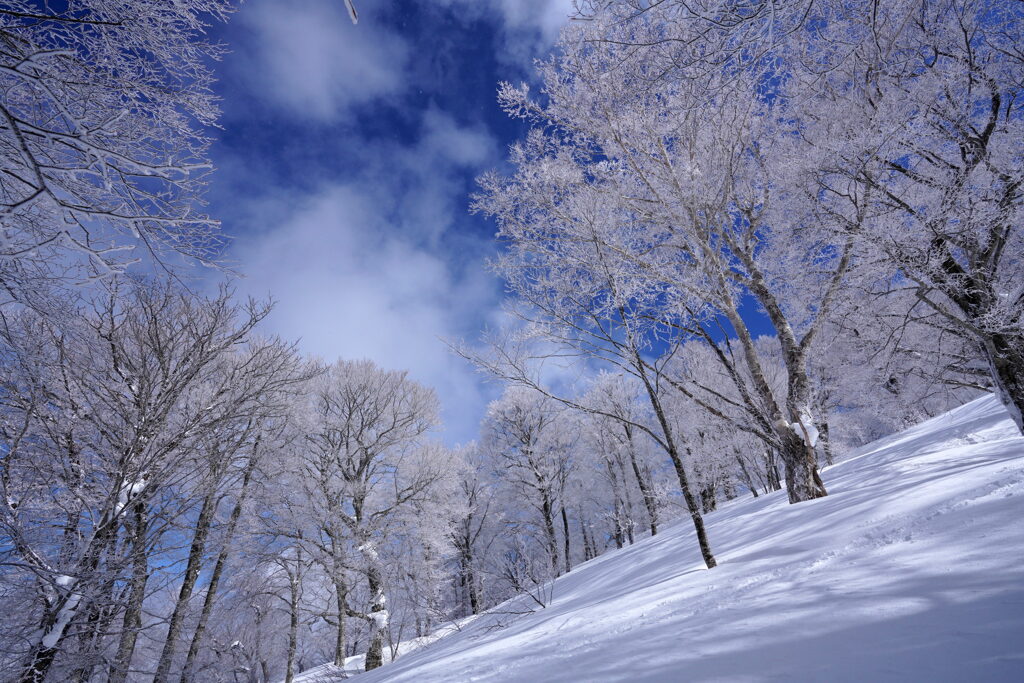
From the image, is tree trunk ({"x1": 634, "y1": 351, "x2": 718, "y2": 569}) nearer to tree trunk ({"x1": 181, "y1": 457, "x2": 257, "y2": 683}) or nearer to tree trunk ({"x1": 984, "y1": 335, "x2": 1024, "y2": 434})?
tree trunk ({"x1": 984, "y1": 335, "x2": 1024, "y2": 434})

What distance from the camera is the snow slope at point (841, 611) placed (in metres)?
1.27

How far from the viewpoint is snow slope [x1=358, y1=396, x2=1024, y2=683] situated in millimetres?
1268

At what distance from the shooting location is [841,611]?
1.69 meters

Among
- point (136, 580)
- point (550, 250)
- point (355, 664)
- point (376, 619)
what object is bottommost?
point (355, 664)

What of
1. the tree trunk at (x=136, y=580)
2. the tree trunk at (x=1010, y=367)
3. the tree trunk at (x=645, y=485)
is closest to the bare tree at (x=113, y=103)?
the tree trunk at (x=136, y=580)

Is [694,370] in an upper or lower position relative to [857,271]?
upper

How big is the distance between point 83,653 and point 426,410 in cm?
1089

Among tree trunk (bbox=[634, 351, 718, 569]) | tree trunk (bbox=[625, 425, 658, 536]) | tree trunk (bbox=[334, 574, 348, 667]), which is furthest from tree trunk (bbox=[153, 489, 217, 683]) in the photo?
tree trunk (bbox=[625, 425, 658, 536])

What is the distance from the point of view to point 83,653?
348 centimetres

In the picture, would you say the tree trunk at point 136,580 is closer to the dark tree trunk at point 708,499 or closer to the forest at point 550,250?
the forest at point 550,250

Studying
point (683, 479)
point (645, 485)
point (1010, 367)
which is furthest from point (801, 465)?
point (645, 485)

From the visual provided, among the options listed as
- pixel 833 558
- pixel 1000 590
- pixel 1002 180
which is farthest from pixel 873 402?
pixel 1000 590

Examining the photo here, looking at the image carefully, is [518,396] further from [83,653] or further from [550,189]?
[83,653]

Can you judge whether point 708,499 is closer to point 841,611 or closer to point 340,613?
point 340,613
